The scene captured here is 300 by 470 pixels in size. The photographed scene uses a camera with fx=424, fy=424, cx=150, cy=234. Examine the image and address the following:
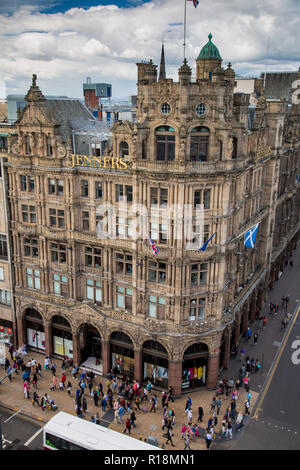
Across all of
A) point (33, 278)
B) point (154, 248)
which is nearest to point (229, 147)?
point (154, 248)

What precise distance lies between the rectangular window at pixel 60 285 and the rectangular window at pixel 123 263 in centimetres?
846

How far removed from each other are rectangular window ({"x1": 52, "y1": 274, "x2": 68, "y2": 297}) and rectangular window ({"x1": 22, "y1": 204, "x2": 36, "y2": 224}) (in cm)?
836

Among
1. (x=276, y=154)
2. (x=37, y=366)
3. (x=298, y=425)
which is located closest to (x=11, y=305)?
(x=37, y=366)

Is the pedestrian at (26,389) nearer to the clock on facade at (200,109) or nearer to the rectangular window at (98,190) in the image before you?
the rectangular window at (98,190)

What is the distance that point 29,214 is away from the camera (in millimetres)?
58469

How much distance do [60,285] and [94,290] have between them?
519 centimetres

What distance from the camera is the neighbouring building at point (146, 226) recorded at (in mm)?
Answer: 47906

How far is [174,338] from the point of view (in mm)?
52594

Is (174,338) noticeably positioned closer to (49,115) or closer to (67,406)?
(67,406)

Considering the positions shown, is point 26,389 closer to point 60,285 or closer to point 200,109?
point 60,285

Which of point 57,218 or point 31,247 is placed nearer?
point 57,218

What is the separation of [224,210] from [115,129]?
1610cm

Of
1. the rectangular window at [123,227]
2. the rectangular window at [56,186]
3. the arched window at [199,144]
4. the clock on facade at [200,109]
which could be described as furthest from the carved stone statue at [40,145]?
the clock on facade at [200,109]

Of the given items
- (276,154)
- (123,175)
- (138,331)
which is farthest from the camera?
(276,154)
